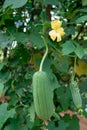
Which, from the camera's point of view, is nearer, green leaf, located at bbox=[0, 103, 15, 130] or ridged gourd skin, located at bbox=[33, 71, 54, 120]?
ridged gourd skin, located at bbox=[33, 71, 54, 120]

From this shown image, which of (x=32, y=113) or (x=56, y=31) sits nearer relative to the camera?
(x=56, y=31)

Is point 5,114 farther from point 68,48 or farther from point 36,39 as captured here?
point 68,48

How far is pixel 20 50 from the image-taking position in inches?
53.6

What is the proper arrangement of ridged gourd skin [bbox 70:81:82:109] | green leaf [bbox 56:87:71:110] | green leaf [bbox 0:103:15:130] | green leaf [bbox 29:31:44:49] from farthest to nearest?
1. green leaf [bbox 56:87:71:110]
2. green leaf [bbox 0:103:15:130]
3. green leaf [bbox 29:31:44:49]
4. ridged gourd skin [bbox 70:81:82:109]

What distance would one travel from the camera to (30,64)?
1392 millimetres

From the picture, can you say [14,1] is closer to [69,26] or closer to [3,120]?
[69,26]

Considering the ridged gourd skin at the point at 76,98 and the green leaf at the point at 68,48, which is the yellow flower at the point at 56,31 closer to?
the green leaf at the point at 68,48

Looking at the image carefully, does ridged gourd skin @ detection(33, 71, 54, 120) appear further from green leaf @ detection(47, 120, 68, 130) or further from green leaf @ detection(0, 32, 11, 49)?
green leaf @ detection(47, 120, 68, 130)

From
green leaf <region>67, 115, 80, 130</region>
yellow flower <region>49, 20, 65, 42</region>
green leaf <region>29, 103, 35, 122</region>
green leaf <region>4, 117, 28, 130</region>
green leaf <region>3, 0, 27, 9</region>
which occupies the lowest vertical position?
green leaf <region>67, 115, 80, 130</region>

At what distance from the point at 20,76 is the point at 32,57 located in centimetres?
11

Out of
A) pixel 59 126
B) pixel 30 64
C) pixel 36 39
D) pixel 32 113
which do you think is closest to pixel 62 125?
pixel 59 126

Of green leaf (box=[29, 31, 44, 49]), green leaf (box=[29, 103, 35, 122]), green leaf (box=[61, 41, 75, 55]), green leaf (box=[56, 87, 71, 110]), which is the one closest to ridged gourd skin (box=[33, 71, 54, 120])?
green leaf (box=[61, 41, 75, 55])

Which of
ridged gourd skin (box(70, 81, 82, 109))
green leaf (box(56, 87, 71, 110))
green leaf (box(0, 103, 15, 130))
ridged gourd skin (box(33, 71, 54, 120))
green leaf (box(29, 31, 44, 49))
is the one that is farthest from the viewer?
green leaf (box(56, 87, 71, 110))

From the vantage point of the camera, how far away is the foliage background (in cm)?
122
